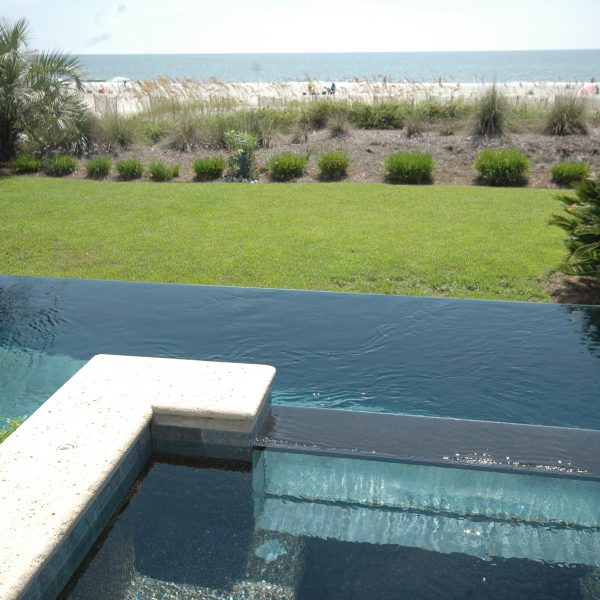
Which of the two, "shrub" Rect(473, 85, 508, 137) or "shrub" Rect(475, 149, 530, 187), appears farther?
"shrub" Rect(473, 85, 508, 137)

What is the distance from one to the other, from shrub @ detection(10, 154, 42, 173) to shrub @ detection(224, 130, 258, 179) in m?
3.60

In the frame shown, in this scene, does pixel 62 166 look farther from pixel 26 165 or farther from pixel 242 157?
pixel 242 157

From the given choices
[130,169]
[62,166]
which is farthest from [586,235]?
[62,166]

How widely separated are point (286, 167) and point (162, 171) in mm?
2106

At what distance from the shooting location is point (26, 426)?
3057 millimetres

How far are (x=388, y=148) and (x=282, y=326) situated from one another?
8537 mm

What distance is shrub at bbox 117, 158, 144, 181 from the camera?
38.7 ft

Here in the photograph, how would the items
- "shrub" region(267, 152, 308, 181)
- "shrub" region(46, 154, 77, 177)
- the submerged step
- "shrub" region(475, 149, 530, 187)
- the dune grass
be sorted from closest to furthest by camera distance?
the submerged step, the dune grass, "shrub" region(475, 149, 530, 187), "shrub" region(267, 152, 308, 181), "shrub" region(46, 154, 77, 177)

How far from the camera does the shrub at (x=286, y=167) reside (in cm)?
1148

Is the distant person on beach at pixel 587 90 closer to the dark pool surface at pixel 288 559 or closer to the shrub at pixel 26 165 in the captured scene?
the shrub at pixel 26 165

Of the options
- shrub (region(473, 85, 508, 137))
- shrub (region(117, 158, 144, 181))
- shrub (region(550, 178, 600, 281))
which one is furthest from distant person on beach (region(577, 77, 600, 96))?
shrub (region(550, 178, 600, 281))

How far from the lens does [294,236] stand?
7.98 meters

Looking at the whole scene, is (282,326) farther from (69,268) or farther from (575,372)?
(69,268)

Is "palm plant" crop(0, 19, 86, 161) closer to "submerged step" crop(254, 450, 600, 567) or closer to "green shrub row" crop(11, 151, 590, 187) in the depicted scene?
"green shrub row" crop(11, 151, 590, 187)
